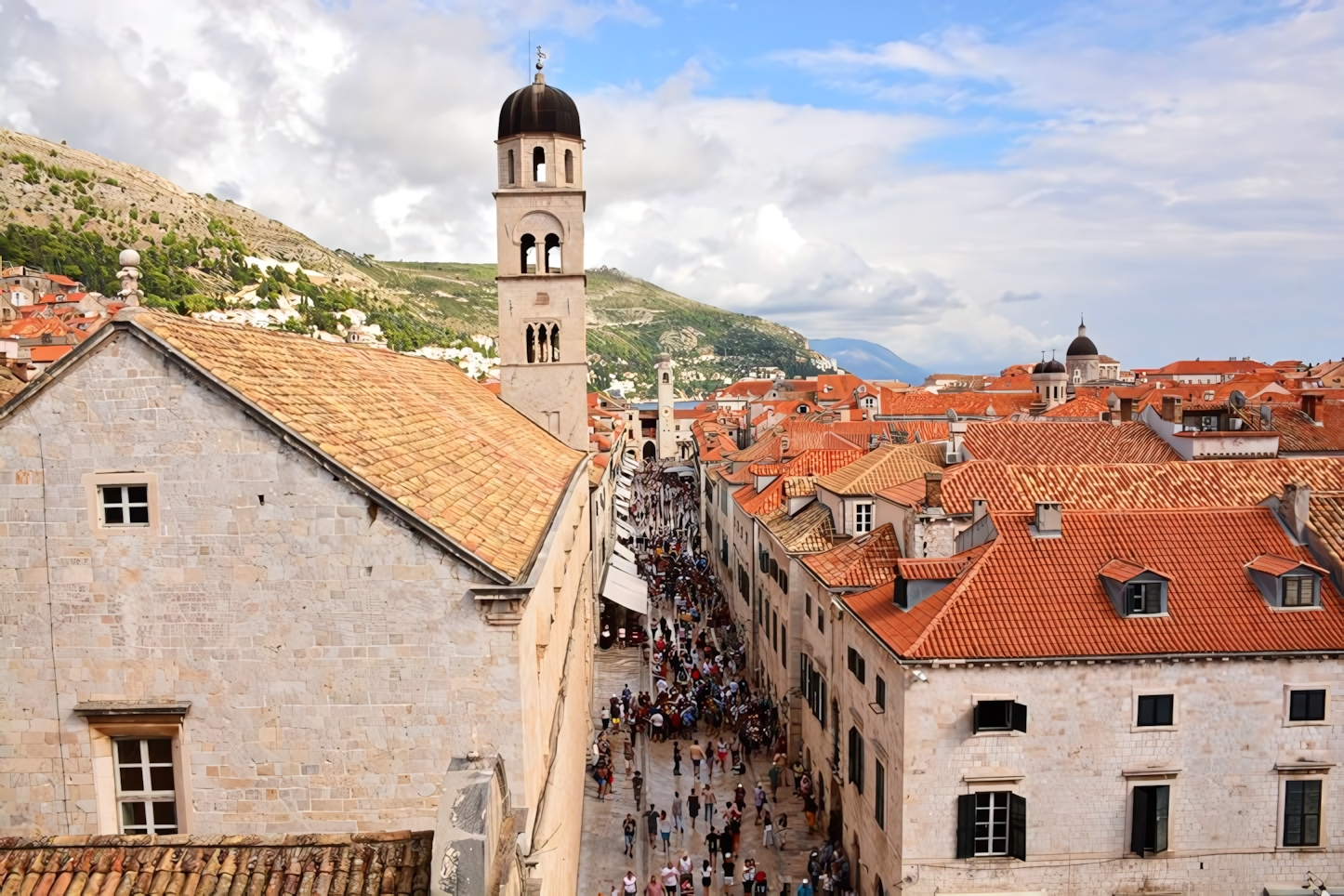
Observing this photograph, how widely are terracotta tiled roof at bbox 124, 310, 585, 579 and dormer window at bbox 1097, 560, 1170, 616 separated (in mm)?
12430

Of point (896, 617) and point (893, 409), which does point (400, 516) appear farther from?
point (893, 409)

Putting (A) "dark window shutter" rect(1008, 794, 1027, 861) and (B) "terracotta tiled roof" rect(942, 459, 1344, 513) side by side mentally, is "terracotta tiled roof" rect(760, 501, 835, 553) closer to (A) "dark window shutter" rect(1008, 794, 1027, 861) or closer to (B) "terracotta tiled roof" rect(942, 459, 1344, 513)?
(B) "terracotta tiled roof" rect(942, 459, 1344, 513)

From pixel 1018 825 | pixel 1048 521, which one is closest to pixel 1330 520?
pixel 1048 521

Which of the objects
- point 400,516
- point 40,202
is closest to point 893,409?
point 400,516

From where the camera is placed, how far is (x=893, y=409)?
98625 mm

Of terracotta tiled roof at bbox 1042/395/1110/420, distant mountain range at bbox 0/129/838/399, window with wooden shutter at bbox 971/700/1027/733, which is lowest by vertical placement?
window with wooden shutter at bbox 971/700/1027/733

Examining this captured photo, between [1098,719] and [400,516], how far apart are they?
15622mm

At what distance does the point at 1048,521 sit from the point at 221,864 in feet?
62.1

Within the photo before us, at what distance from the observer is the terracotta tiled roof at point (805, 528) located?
3175 centimetres

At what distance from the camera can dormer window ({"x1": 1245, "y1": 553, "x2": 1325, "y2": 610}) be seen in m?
20.3

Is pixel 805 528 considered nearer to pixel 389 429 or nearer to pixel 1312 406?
pixel 389 429

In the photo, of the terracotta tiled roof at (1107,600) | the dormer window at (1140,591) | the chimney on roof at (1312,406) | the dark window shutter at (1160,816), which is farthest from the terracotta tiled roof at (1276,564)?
the chimney on roof at (1312,406)

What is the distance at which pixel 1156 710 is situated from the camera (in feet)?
64.4

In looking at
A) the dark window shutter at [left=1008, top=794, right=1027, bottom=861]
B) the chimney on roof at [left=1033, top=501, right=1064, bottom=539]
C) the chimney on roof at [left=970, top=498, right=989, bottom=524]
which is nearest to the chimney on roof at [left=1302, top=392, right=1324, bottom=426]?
the chimney on roof at [left=970, top=498, right=989, bottom=524]
